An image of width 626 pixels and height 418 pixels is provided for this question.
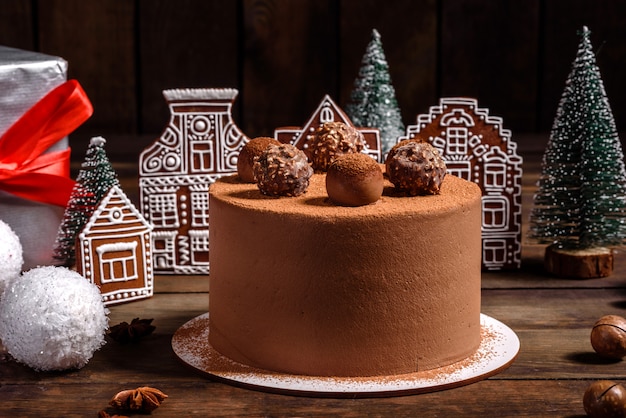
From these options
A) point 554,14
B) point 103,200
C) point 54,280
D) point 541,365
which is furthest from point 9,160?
point 554,14

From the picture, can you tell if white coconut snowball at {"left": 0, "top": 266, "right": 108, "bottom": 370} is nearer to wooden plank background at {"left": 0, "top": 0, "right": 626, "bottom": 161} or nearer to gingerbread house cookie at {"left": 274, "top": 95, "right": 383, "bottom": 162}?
gingerbread house cookie at {"left": 274, "top": 95, "right": 383, "bottom": 162}

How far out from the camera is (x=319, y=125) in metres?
2.24

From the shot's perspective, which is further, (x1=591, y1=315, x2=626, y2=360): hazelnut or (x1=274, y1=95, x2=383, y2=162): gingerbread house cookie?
(x1=274, y1=95, x2=383, y2=162): gingerbread house cookie

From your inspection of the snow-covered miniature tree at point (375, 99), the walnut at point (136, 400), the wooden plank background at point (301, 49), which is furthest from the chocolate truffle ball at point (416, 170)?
the wooden plank background at point (301, 49)

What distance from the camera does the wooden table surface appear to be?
154cm

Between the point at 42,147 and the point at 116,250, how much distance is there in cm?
31

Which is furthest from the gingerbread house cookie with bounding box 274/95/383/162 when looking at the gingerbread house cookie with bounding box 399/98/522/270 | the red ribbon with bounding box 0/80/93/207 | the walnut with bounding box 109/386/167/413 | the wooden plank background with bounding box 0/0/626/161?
the wooden plank background with bounding box 0/0/626/161

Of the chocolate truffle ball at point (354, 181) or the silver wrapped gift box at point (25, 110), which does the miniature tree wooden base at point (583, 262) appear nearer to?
the chocolate truffle ball at point (354, 181)

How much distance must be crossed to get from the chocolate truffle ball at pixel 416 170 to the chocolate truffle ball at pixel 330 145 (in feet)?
0.57

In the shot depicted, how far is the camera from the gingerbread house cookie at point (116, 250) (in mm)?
2006

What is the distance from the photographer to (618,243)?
88.3 inches

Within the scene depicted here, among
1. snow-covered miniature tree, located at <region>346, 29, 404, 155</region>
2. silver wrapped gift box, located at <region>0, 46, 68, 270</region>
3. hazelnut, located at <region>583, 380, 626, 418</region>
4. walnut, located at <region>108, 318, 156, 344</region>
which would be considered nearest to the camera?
hazelnut, located at <region>583, 380, 626, 418</region>

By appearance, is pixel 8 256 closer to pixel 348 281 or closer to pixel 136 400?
pixel 136 400

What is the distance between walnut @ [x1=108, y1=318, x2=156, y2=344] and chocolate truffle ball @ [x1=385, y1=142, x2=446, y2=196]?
1.76 ft
